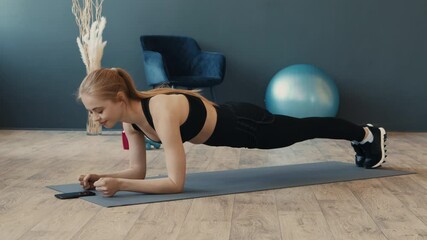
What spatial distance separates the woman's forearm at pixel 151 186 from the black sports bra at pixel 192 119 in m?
0.22

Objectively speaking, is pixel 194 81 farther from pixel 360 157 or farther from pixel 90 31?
pixel 360 157

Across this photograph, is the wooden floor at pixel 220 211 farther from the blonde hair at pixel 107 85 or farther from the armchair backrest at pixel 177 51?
the armchair backrest at pixel 177 51

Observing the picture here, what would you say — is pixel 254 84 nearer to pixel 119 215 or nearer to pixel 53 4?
pixel 53 4

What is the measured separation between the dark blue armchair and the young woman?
2469 millimetres

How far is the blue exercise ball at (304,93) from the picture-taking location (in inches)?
215

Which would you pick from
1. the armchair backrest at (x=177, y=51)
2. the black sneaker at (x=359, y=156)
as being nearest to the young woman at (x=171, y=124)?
the black sneaker at (x=359, y=156)

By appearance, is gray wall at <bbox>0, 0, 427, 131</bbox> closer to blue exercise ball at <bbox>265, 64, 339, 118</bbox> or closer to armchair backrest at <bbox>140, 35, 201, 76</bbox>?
armchair backrest at <bbox>140, 35, 201, 76</bbox>

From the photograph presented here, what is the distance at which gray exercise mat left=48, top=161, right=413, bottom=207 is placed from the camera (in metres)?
2.84

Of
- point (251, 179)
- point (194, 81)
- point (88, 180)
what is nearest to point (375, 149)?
point (251, 179)

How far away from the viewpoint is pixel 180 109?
113 inches

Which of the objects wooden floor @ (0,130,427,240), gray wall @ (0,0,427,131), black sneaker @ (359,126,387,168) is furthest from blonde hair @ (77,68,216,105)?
gray wall @ (0,0,427,131)

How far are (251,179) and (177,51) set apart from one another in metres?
2.87

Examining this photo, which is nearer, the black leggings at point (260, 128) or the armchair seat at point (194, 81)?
the black leggings at point (260, 128)

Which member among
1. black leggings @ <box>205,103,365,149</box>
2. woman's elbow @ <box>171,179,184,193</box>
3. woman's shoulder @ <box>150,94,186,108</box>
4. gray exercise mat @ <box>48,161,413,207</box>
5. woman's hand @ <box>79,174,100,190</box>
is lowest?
gray exercise mat @ <box>48,161,413,207</box>
